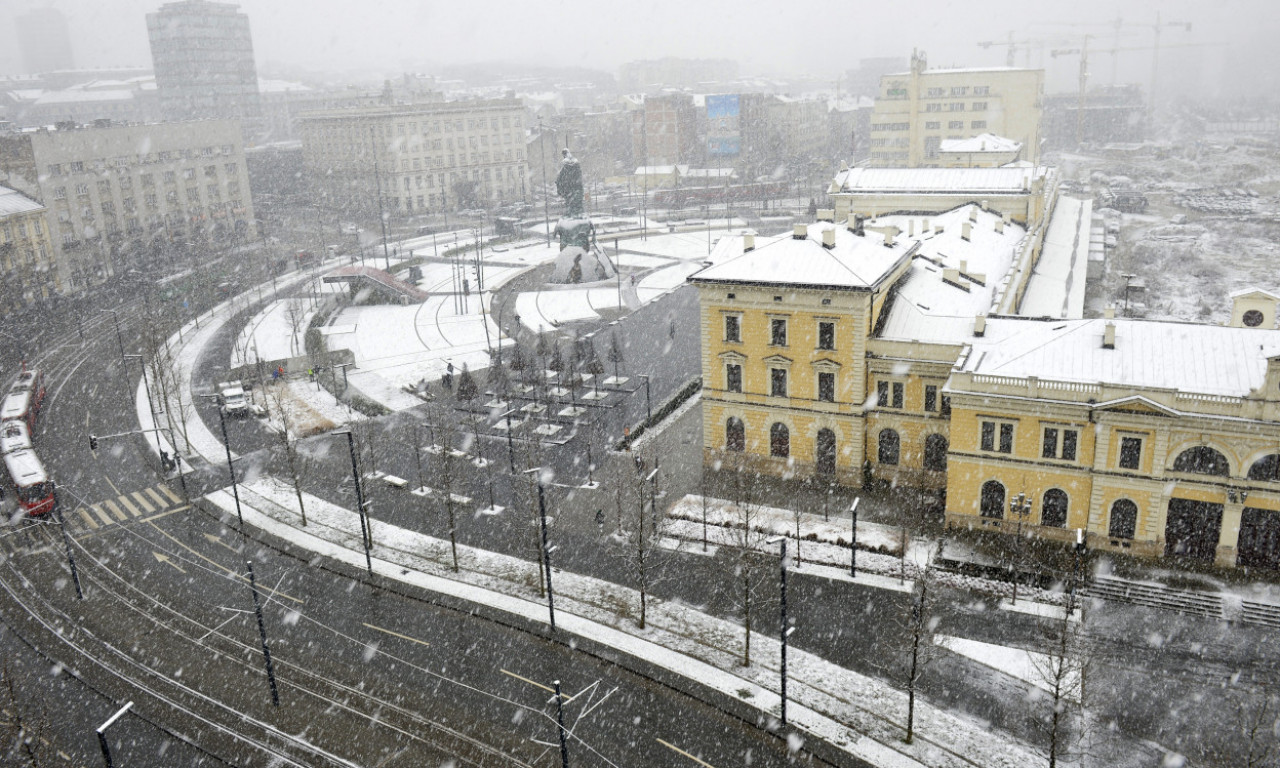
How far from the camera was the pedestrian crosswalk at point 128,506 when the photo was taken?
171 ft

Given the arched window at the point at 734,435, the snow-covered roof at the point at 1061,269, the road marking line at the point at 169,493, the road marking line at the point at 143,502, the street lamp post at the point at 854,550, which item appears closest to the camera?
the street lamp post at the point at 854,550

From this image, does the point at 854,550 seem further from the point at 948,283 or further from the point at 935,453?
the point at 948,283

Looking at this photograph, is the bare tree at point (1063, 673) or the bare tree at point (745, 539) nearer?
the bare tree at point (1063, 673)

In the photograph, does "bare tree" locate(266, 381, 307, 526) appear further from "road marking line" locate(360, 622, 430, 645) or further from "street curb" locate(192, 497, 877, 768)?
"road marking line" locate(360, 622, 430, 645)

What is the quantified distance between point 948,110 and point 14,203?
→ 133 meters

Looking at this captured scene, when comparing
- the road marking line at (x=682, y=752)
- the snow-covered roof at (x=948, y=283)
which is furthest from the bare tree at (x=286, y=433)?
the snow-covered roof at (x=948, y=283)

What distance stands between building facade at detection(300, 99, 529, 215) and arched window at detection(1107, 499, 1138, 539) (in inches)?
5242

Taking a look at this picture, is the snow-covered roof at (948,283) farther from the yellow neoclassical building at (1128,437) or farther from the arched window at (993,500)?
the arched window at (993,500)

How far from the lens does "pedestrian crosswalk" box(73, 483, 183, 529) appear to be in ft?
171

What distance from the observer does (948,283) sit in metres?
56.2

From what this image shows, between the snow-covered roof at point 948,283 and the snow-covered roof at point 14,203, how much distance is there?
92.1 metres

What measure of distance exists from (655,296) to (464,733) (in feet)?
233

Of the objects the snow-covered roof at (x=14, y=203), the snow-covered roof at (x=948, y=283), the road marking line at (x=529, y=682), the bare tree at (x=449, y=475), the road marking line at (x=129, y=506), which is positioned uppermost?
the snow-covered roof at (x=14, y=203)

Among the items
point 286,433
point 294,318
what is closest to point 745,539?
point 286,433
